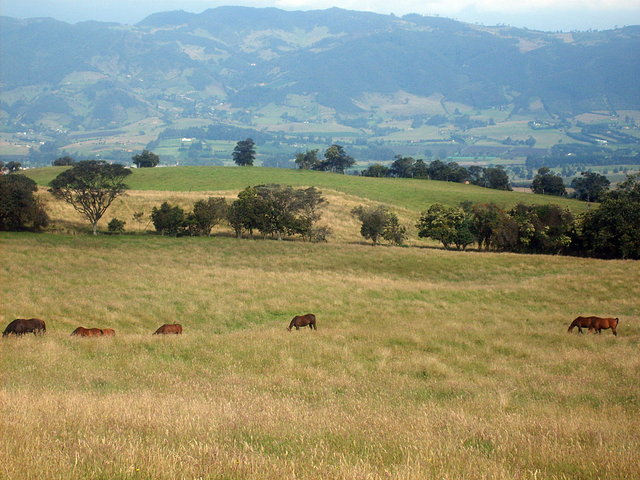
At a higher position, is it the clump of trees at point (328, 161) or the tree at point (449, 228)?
the clump of trees at point (328, 161)

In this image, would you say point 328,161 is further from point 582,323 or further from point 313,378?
point 313,378

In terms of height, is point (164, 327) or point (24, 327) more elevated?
point (24, 327)

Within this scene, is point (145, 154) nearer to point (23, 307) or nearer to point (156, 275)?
point (156, 275)

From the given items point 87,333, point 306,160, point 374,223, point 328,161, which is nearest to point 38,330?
point 87,333

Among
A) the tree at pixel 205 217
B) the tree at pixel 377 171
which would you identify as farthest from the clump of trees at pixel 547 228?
the tree at pixel 377 171

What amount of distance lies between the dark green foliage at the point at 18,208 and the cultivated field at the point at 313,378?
56.0 ft

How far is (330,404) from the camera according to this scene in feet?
42.5

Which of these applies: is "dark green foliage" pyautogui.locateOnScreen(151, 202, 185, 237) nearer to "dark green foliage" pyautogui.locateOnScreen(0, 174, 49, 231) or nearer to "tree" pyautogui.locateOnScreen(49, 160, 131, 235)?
"tree" pyautogui.locateOnScreen(49, 160, 131, 235)

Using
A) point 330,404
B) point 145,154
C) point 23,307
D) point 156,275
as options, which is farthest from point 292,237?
point 145,154

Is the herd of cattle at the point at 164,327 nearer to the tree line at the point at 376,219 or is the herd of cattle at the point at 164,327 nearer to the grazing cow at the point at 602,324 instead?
the grazing cow at the point at 602,324

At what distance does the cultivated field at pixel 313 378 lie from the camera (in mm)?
7918

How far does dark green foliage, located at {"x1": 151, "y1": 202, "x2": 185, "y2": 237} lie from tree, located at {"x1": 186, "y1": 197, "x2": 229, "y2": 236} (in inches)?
47.0

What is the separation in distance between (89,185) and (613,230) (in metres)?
68.1

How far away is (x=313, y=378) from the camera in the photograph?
16.5m
